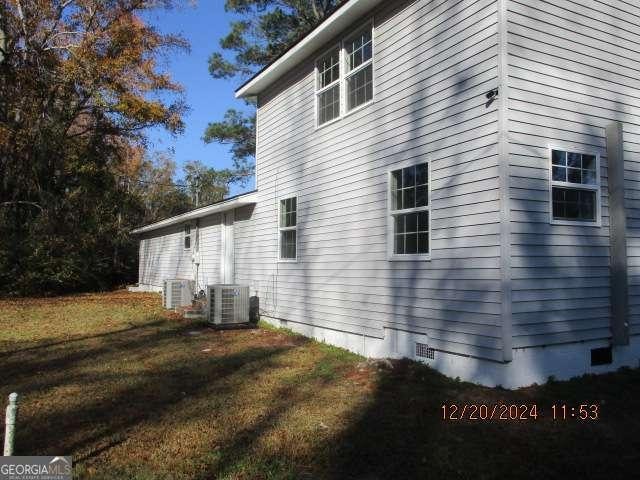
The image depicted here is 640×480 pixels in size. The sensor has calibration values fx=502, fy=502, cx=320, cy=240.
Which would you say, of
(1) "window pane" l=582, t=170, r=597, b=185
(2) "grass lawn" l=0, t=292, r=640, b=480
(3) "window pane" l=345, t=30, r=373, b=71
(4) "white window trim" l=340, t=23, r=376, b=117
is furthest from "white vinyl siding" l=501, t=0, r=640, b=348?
(3) "window pane" l=345, t=30, r=373, b=71

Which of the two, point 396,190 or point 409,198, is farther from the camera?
point 396,190

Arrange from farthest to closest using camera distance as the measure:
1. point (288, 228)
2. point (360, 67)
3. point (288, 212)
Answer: point (288, 212) → point (288, 228) → point (360, 67)

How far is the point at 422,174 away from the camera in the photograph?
22.7 ft

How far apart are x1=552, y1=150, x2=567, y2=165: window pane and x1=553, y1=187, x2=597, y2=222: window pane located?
1.05 ft

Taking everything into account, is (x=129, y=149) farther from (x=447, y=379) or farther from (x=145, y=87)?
(x=447, y=379)

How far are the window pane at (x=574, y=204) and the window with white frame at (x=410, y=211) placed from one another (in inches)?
61.0

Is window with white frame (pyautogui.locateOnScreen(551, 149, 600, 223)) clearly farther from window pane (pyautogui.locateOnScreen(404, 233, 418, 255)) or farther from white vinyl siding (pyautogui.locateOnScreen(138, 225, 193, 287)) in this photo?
white vinyl siding (pyautogui.locateOnScreen(138, 225, 193, 287))

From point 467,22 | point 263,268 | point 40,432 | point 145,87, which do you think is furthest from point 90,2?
point 40,432

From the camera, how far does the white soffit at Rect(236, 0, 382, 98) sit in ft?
26.7

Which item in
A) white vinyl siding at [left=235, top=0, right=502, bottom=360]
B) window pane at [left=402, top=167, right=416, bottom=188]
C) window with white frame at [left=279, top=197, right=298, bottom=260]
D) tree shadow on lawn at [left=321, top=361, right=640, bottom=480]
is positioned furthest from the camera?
window with white frame at [left=279, top=197, right=298, bottom=260]

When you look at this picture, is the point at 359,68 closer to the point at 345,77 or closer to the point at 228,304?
the point at 345,77

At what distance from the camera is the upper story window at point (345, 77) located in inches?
329

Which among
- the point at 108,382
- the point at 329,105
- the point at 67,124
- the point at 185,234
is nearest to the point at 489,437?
the point at 108,382
